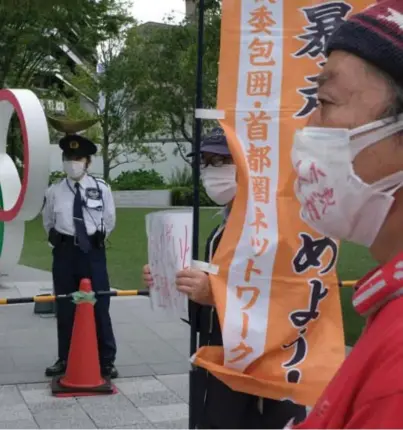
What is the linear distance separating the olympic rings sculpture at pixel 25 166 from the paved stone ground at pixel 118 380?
1.09 metres

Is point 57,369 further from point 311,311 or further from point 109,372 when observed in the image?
point 311,311

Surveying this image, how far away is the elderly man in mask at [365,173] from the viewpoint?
1.12m

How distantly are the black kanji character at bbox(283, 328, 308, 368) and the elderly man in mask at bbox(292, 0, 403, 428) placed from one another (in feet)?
4.52

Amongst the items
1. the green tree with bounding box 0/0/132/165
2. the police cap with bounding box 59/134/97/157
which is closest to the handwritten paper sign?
the police cap with bounding box 59/134/97/157

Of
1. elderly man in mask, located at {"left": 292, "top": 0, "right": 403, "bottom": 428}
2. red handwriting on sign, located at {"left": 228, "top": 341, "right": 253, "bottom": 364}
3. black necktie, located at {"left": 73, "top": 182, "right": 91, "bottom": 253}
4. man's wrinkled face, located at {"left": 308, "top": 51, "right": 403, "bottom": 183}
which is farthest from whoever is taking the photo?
black necktie, located at {"left": 73, "top": 182, "right": 91, "bottom": 253}

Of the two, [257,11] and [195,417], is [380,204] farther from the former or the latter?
[195,417]

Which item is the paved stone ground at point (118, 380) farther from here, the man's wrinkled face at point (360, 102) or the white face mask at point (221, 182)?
the man's wrinkled face at point (360, 102)

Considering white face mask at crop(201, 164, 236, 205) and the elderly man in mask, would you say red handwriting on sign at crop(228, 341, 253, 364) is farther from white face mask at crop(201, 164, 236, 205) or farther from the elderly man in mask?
the elderly man in mask

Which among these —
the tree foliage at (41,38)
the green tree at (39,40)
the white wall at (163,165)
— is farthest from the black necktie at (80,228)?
the white wall at (163,165)

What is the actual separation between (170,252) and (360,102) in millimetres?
1898

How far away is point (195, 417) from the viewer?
10.0 feet

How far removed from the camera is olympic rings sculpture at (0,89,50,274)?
549 cm

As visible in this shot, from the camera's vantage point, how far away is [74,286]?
6.05 m

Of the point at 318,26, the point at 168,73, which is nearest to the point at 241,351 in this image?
the point at 318,26
